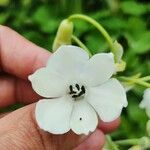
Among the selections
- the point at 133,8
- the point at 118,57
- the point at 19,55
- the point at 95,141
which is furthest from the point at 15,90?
the point at 133,8

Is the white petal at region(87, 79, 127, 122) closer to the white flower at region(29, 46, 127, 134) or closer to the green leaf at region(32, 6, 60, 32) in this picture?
the white flower at region(29, 46, 127, 134)

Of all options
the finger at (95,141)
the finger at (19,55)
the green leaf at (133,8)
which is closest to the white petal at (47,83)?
the finger at (95,141)

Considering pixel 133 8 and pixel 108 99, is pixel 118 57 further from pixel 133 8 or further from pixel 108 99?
pixel 133 8

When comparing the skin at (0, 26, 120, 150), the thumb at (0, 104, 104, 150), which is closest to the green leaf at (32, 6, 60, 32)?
the skin at (0, 26, 120, 150)

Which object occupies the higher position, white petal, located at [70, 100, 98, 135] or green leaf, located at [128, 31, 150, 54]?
white petal, located at [70, 100, 98, 135]

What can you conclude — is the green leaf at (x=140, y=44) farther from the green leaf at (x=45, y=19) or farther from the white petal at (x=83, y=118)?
the white petal at (x=83, y=118)
